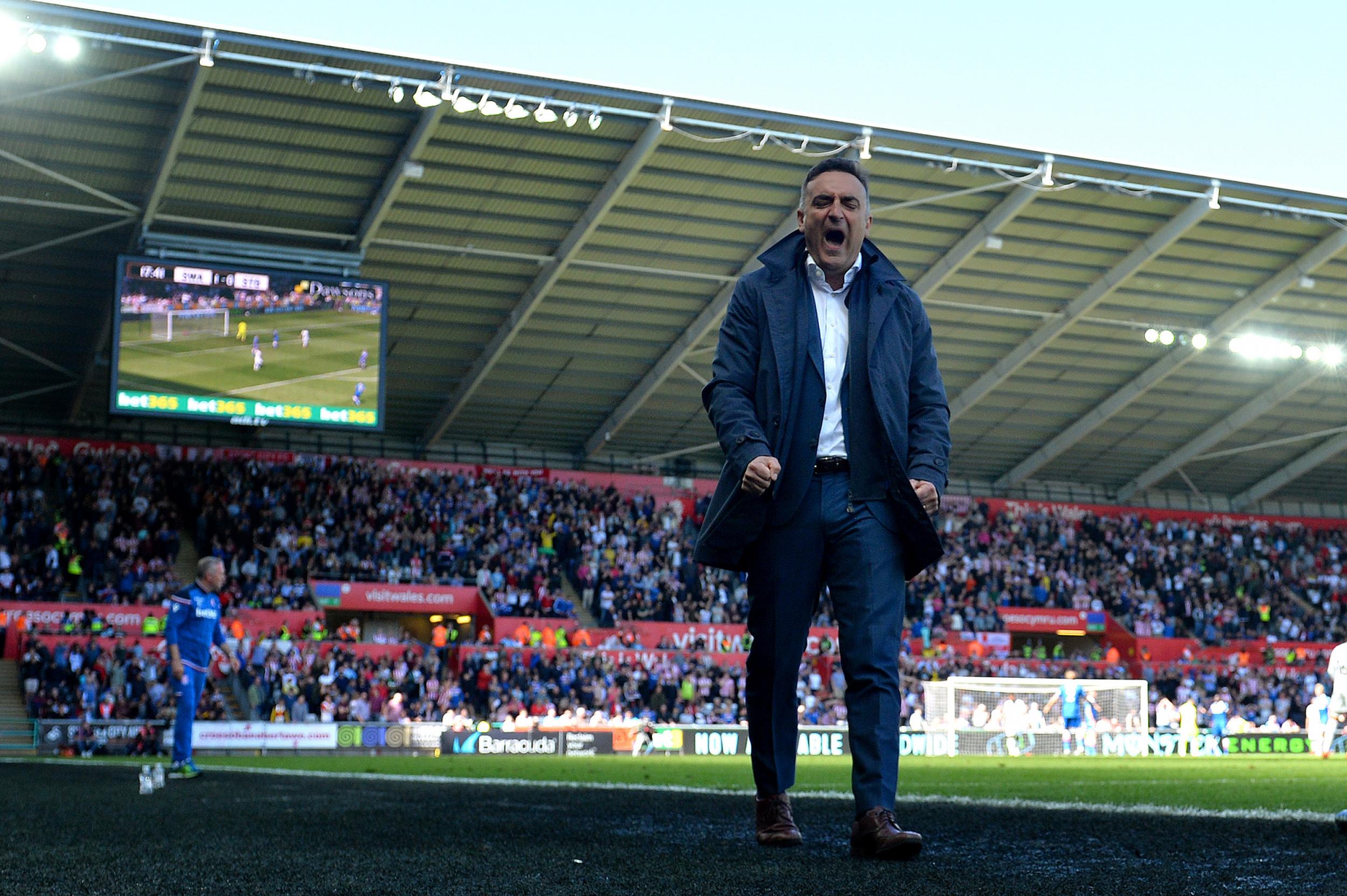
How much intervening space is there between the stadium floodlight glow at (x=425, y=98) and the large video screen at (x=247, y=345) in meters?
3.40

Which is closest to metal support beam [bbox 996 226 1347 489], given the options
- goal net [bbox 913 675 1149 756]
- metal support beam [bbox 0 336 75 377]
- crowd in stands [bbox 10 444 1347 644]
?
crowd in stands [bbox 10 444 1347 644]

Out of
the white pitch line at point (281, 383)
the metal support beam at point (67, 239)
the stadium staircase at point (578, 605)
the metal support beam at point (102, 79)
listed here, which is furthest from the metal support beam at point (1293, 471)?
the metal support beam at point (102, 79)

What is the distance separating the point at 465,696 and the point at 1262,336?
66.1ft

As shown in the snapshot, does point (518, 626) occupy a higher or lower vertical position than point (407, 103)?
lower

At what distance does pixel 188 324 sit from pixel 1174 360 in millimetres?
23649

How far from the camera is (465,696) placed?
1148 inches

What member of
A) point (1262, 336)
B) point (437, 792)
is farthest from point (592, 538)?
point (437, 792)

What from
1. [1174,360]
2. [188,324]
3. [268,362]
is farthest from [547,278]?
[1174,360]

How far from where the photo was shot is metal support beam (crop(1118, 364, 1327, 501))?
1437 inches

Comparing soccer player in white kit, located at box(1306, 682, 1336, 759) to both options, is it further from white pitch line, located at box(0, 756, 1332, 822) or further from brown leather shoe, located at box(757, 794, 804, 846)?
brown leather shoe, located at box(757, 794, 804, 846)

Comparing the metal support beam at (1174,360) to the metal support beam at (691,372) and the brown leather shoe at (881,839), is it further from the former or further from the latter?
the brown leather shoe at (881,839)

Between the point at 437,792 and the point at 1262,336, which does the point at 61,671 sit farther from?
the point at 1262,336

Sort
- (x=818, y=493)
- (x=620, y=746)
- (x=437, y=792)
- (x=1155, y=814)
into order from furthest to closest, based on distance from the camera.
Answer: (x=620, y=746)
(x=437, y=792)
(x=1155, y=814)
(x=818, y=493)

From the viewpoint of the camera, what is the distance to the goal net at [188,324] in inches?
887
